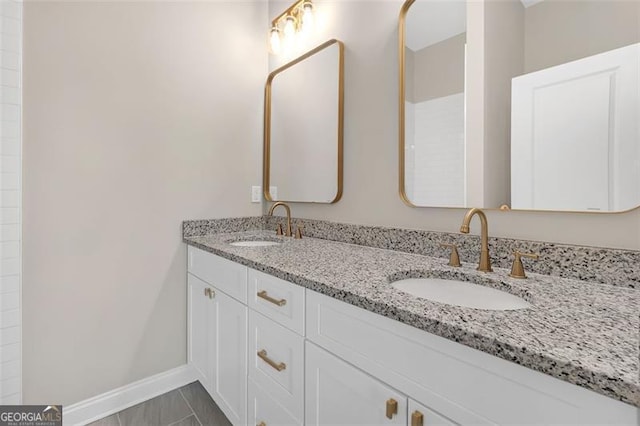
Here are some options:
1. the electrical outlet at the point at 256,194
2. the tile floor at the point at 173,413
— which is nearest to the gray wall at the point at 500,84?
the electrical outlet at the point at 256,194

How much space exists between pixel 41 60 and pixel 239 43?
1.02m

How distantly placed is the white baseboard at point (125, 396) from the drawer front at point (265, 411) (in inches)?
28.1

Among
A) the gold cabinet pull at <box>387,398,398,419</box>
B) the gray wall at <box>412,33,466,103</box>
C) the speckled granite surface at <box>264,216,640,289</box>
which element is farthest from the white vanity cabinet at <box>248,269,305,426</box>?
the gray wall at <box>412,33,466,103</box>

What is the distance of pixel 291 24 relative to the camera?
1.82 metres

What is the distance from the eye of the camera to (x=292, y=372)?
38.1 inches

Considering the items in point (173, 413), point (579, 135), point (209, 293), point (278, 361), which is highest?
point (579, 135)

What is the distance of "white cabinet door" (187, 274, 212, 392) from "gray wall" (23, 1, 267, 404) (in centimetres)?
8

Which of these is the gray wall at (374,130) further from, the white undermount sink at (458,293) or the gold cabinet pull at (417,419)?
the gold cabinet pull at (417,419)

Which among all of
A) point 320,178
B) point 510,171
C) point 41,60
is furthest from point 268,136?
point 510,171

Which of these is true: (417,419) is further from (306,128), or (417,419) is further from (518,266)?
(306,128)

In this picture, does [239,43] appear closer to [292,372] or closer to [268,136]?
[268,136]

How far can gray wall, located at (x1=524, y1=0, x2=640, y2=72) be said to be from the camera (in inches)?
32.9

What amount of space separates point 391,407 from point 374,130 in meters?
1.13

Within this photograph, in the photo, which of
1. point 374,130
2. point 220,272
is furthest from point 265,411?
point 374,130
